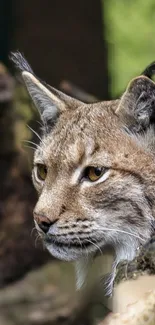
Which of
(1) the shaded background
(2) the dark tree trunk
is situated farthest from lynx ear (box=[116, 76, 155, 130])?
(2) the dark tree trunk

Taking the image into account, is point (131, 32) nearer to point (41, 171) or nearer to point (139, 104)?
point (41, 171)

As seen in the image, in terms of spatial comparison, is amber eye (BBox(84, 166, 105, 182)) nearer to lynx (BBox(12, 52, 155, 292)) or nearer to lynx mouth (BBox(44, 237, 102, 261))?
lynx (BBox(12, 52, 155, 292))

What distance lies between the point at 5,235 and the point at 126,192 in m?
3.37

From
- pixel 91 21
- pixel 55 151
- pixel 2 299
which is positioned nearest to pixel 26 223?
pixel 2 299

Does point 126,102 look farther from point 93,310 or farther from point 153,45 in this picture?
point 153,45

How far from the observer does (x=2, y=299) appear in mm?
7277

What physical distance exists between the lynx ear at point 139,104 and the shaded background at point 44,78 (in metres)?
2.51

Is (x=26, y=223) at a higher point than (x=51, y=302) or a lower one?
higher

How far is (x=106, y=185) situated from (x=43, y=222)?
1.11 feet

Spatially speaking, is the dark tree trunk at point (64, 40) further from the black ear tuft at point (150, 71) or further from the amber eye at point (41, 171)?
the black ear tuft at point (150, 71)

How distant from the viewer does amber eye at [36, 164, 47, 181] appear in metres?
4.35

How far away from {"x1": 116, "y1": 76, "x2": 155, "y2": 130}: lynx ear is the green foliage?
449 centimetres

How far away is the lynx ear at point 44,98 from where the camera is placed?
4.50 meters

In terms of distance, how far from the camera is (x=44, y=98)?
453cm
